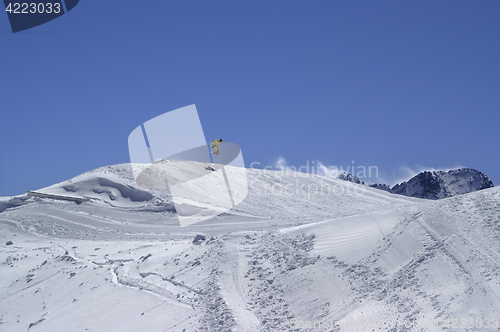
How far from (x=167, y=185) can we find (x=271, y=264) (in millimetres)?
15015

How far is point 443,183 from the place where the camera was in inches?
1628

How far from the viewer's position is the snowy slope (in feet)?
23.7

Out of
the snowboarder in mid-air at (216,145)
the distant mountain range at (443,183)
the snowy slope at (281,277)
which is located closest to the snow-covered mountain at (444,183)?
the distant mountain range at (443,183)

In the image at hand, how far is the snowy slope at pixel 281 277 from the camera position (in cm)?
721

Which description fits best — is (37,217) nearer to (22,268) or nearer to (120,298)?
(22,268)

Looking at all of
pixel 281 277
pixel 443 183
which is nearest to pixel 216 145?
pixel 281 277

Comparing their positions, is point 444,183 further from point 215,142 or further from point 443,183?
point 215,142

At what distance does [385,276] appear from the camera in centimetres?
840

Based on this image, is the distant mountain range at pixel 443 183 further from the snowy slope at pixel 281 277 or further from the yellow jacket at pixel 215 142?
the snowy slope at pixel 281 277

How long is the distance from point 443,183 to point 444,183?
0.41 ft

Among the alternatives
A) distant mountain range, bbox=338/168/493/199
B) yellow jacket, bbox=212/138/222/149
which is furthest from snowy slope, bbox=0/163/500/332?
distant mountain range, bbox=338/168/493/199

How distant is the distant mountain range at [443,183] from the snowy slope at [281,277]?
30898 millimetres

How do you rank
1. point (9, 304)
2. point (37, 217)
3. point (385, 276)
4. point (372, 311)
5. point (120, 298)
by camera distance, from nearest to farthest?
1. point (372, 311)
2. point (385, 276)
3. point (120, 298)
4. point (9, 304)
5. point (37, 217)

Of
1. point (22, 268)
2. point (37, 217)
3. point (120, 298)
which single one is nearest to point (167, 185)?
point (37, 217)
